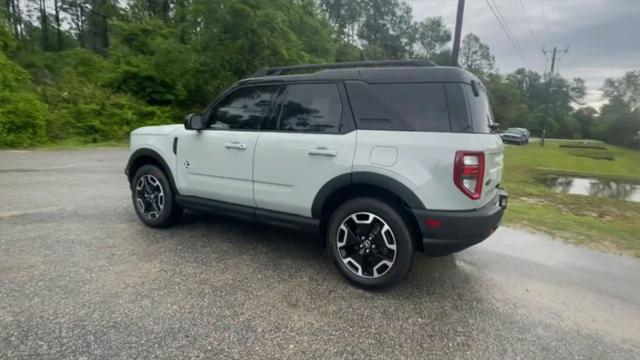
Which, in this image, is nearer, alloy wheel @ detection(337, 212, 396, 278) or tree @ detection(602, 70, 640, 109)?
alloy wheel @ detection(337, 212, 396, 278)

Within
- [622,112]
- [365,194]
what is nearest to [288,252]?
[365,194]

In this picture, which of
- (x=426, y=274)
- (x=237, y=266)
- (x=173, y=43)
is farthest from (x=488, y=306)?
(x=173, y=43)

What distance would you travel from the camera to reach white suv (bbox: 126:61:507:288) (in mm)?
2762

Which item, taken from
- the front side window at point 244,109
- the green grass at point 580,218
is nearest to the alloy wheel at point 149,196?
the front side window at point 244,109

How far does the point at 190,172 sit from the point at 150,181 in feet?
2.47

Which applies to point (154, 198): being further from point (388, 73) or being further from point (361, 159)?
point (388, 73)

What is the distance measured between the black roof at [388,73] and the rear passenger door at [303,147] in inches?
4.1

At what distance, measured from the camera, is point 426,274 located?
3.48 metres

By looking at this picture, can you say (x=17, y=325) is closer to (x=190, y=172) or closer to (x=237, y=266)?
(x=237, y=266)

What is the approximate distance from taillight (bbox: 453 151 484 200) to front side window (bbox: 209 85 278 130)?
191 centimetres

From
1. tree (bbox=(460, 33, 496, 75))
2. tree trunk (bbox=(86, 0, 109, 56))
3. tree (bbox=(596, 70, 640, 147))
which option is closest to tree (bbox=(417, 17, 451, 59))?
tree (bbox=(460, 33, 496, 75))

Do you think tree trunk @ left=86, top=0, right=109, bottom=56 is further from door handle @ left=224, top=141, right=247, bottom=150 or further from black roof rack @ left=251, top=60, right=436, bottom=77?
black roof rack @ left=251, top=60, right=436, bottom=77

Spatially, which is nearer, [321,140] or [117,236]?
[321,140]

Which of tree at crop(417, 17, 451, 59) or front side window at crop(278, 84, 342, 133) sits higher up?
tree at crop(417, 17, 451, 59)
